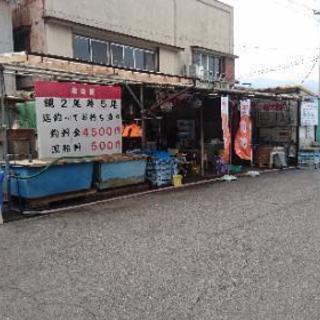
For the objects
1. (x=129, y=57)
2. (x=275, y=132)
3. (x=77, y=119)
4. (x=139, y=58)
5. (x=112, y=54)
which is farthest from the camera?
(x=275, y=132)

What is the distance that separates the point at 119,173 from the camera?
12.9 m

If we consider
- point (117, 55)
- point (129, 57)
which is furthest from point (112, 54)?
point (129, 57)

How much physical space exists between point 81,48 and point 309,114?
1100cm

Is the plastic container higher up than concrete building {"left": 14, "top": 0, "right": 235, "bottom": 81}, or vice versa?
concrete building {"left": 14, "top": 0, "right": 235, "bottom": 81}

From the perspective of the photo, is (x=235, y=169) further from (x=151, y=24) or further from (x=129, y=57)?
(x=151, y=24)

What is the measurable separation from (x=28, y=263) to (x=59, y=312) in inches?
79.0

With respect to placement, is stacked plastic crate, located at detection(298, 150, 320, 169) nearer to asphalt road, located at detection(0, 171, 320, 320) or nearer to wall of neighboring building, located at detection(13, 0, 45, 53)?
asphalt road, located at detection(0, 171, 320, 320)

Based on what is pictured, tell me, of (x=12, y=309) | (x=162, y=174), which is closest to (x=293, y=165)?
(x=162, y=174)

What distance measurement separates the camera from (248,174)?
1755cm

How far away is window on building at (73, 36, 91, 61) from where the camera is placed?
58.5 feet

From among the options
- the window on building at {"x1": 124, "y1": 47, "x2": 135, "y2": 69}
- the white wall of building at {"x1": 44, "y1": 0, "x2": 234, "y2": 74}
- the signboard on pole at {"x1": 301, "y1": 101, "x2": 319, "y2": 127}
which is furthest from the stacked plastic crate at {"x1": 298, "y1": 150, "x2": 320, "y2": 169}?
the window on building at {"x1": 124, "y1": 47, "x2": 135, "y2": 69}

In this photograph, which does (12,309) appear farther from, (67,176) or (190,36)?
(190,36)

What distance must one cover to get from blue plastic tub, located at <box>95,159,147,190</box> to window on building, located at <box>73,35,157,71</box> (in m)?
6.60

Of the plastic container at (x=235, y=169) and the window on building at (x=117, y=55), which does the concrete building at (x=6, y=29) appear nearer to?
the window on building at (x=117, y=55)
